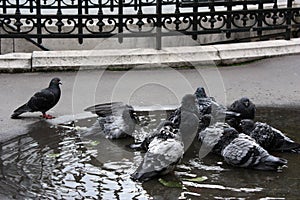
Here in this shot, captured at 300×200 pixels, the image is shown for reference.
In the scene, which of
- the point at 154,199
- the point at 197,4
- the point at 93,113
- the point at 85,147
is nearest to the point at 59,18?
the point at 197,4

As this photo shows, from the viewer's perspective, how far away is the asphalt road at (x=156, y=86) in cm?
892

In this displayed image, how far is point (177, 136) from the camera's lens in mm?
6242

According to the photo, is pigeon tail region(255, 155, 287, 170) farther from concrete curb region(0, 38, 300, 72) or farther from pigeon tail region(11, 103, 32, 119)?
concrete curb region(0, 38, 300, 72)

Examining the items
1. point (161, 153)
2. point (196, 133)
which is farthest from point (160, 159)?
point (196, 133)

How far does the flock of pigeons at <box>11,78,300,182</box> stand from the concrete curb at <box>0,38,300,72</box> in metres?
2.33

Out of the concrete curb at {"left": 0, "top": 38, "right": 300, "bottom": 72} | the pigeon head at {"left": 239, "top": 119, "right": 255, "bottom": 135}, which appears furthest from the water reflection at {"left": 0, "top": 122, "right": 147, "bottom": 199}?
the concrete curb at {"left": 0, "top": 38, "right": 300, "bottom": 72}

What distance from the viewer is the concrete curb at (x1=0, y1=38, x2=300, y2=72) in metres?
10.6

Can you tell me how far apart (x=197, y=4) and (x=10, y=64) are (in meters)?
3.10

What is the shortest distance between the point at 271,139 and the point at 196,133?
0.76m

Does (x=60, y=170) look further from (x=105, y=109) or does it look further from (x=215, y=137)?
(x=105, y=109)

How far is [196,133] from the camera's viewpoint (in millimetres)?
7039

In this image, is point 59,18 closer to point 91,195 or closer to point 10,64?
point 10,64

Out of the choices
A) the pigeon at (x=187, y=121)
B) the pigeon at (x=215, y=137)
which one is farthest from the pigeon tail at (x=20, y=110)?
the pigeon at (x=215, y=137)

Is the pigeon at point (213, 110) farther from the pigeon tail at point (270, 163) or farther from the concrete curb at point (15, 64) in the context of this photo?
the concrete curb at point (15, 64)
